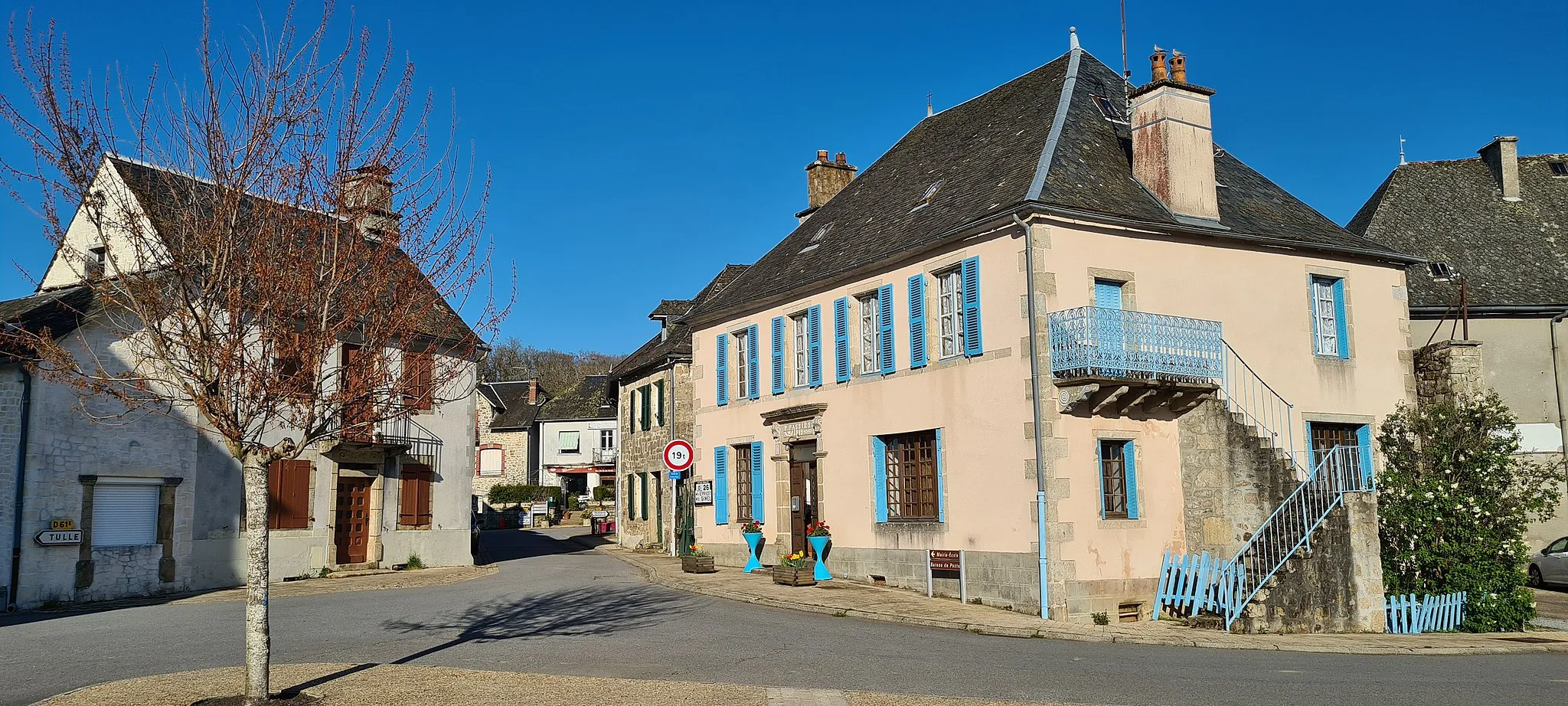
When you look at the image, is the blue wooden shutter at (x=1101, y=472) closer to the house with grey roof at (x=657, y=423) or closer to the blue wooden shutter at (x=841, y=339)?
the blue wooden shutter at (x=841, y=339)

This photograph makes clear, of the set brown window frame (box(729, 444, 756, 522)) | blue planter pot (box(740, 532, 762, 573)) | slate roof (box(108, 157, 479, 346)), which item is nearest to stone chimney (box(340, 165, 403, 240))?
slate roof (box(108, 157, 479, 346))

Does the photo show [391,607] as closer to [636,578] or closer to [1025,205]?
[636,578]

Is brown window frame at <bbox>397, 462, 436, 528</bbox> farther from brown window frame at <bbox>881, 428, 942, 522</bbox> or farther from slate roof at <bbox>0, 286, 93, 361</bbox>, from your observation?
brown window frame at <bbox>881, 428, 942, 522</bbox>

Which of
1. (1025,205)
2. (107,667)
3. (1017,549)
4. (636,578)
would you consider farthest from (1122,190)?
(107,667)

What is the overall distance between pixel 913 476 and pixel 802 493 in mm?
3271

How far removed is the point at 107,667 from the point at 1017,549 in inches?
410

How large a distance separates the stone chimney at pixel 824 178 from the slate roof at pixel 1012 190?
121 inches

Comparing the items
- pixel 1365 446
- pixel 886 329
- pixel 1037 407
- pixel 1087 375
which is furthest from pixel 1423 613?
pixel 886 329

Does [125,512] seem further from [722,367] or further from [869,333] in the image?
[869,333]

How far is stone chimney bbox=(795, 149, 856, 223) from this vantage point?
26750 millimetres

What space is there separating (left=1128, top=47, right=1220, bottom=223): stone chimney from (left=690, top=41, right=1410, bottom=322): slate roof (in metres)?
0.29

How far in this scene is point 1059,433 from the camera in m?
15.2

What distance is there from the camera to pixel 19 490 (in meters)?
16.9

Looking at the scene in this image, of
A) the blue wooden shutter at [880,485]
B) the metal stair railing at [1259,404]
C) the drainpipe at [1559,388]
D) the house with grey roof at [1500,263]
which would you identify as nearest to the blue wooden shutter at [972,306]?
the blue wooden shutter at [880,485]
